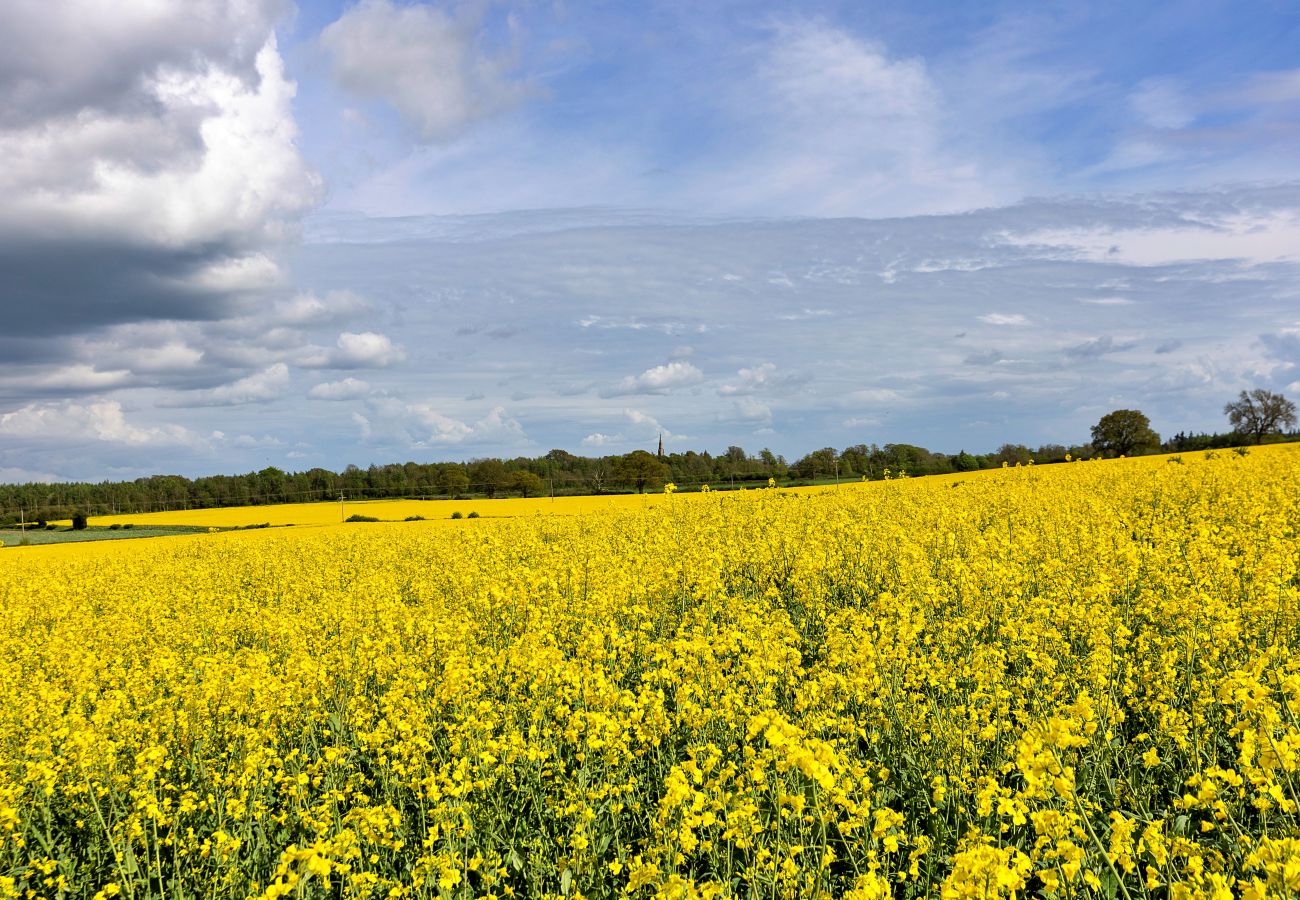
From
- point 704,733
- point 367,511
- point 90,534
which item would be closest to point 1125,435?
point 367,511

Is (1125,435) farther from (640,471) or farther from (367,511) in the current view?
(367,511)

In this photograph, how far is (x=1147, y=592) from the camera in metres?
8.26

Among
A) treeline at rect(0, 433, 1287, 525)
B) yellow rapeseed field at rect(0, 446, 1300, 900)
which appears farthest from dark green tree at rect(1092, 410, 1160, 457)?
yellow rapeseed field at rect(0, 446, 1300, 900)

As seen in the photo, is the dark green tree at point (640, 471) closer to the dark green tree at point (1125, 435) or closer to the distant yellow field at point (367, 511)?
the distant yellow field at point (367, 511)

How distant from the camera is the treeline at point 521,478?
1882 inches

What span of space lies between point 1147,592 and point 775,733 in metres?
6.67

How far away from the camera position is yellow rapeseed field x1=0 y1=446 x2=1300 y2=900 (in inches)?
158

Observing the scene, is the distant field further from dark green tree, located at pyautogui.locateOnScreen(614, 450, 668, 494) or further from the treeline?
dark green tree, located at pyautogui.locateOnScreen(614, 450, 668, 494)

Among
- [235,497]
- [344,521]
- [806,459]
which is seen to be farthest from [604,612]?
[235,497]

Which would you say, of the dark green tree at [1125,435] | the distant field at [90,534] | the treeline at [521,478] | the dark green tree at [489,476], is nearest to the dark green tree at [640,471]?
the treeline at [521,478]

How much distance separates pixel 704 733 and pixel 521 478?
50550 millimetres

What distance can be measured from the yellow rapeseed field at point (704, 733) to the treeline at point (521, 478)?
88.4 feet

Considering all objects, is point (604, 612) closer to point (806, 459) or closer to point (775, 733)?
point (775, 733)

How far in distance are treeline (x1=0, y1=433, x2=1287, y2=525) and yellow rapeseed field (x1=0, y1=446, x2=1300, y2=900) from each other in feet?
88.4
